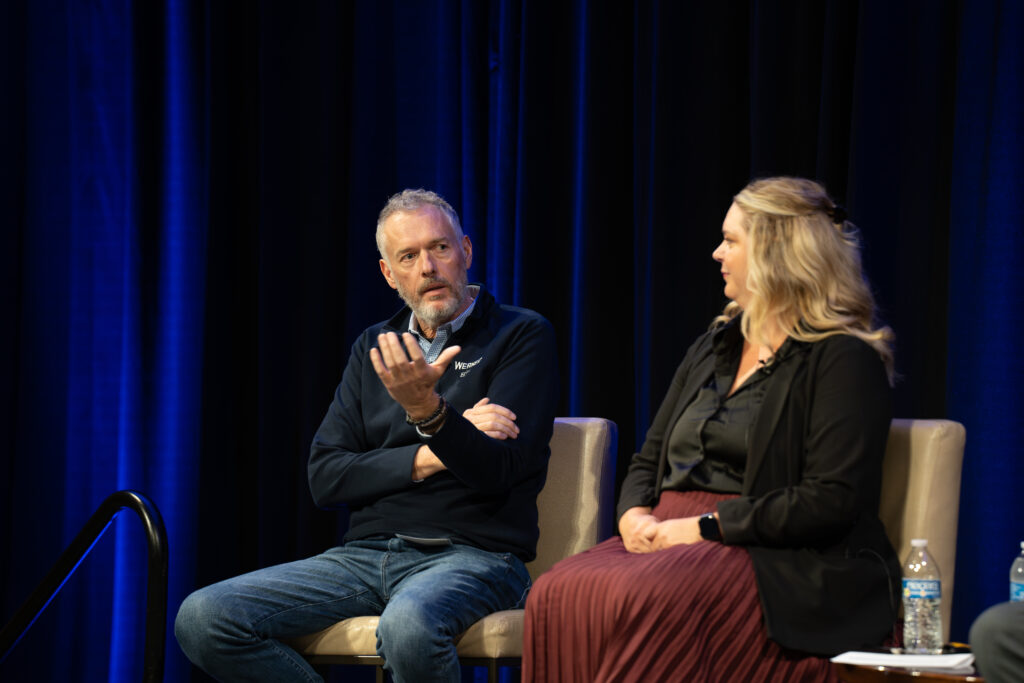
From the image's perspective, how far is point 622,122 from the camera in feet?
10.9

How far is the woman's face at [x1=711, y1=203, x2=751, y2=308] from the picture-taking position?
2.46 meters

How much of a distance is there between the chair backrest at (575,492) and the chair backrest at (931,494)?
0.76 metres

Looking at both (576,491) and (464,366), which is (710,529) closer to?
(576,491)

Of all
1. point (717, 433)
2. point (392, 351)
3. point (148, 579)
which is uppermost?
point (392, 351)

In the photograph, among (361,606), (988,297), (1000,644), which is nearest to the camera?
(1000,644)

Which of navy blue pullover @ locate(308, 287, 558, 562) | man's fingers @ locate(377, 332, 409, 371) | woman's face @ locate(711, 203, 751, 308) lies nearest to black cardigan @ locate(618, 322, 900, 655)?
woman's face @ locate(711, 203, 751, 308)

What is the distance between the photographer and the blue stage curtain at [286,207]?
3.16m

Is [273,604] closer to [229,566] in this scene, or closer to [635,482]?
[635,482]

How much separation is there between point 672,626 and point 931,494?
2.15 ft

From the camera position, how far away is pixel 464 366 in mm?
2854

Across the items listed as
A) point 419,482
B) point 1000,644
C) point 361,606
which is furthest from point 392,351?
point 1000,644

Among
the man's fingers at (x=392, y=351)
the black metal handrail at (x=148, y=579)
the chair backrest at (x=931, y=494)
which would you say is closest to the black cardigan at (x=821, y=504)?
the chair backrest at (x=931, y=494)

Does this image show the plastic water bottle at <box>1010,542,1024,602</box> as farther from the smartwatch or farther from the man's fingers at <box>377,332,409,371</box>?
the man's fingers at <box>377,332,409,371</box>

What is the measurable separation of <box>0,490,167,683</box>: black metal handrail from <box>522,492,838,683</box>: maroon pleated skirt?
1.09 metres
